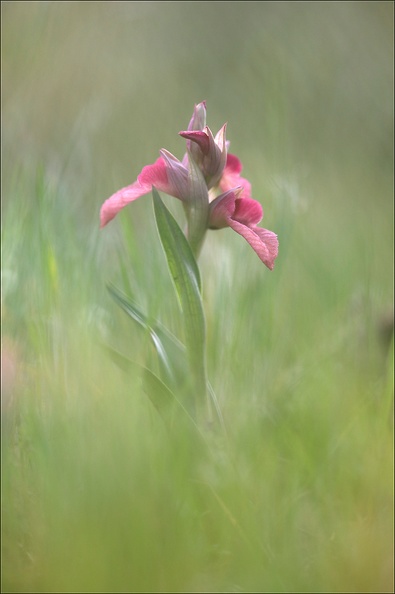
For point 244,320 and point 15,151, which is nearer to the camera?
point 244,320

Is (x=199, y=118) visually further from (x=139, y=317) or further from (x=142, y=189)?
(x=139, y=317)

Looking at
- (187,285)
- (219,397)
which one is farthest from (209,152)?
(219,397)

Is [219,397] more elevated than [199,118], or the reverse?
[199,118]

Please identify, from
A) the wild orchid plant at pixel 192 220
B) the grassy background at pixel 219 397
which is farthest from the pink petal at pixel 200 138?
the grassy background at pixel 219 397

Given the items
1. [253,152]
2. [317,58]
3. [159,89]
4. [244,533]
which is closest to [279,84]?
[253,152]

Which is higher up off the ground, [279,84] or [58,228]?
[279,84]

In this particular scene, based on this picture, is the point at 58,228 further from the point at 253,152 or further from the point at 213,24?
the point at 213,24

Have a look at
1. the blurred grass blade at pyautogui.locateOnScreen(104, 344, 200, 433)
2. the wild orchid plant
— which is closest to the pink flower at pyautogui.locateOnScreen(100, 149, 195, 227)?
the wild orchid plant
